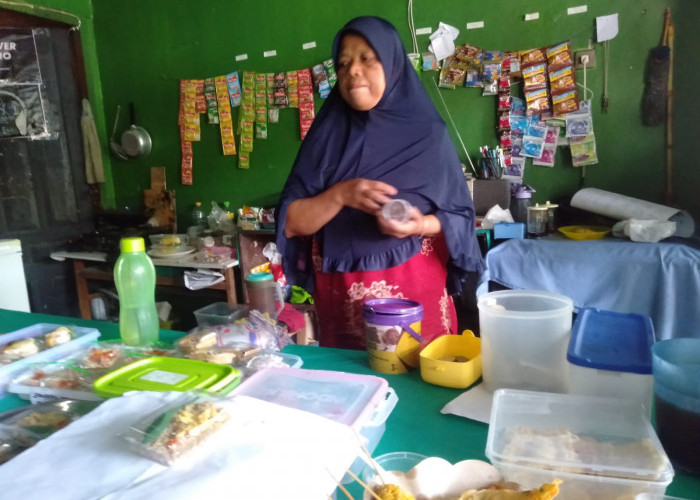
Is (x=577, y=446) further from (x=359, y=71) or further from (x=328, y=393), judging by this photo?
(x=359, y=71)

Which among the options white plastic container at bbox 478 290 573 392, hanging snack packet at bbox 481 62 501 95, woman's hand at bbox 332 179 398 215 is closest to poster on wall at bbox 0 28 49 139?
hanging snack packet at bbox 481 62 501 95

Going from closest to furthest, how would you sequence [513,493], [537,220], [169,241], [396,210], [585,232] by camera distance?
[513,493], [396,210], [585,232], [537,220], [169,241]

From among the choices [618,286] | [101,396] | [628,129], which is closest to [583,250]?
[618,286]

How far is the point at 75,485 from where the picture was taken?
1.73 ft

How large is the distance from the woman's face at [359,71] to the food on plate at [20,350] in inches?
36.7

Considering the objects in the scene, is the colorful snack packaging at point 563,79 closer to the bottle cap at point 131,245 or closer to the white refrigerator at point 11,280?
the bottle cap at point 131,245

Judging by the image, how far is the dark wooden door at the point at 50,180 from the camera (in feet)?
10.5

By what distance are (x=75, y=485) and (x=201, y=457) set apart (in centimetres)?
13

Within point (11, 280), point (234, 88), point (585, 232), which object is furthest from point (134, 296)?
point (234, 88)

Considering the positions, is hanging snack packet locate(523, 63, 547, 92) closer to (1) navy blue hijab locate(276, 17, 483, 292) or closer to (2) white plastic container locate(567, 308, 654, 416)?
(1) navy blue hijab locate(276, 17, 483, 292)

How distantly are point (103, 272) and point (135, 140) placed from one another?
41.9 inches

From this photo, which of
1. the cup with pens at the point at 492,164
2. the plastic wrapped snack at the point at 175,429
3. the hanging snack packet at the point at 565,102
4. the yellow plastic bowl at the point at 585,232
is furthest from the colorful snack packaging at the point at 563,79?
the plastic wrapped snack at the point at 175,429

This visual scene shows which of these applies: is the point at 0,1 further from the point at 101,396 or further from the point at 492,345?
the point at 492,345

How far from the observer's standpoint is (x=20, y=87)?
3.15 m
